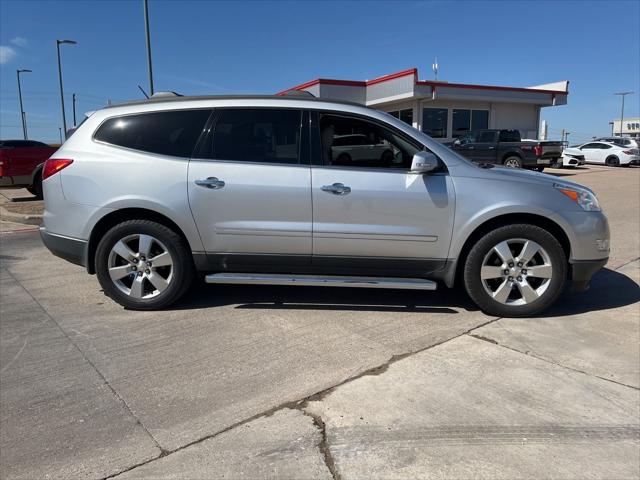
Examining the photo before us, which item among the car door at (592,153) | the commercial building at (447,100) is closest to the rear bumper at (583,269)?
the commercial building at (447,100)

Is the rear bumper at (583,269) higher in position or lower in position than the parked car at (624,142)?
lower

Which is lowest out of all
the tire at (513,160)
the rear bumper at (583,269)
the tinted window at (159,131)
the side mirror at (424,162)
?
the rear bumper at (583,269)

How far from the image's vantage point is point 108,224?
4.54 m

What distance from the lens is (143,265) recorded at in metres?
4.48

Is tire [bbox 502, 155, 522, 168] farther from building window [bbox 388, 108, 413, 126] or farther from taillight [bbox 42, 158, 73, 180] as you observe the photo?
taillight [bbox 42, 158, 73, 180]

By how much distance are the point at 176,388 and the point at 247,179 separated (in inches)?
72.8

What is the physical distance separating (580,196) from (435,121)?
23.4m

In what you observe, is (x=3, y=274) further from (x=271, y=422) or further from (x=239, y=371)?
(x=271, y=422)

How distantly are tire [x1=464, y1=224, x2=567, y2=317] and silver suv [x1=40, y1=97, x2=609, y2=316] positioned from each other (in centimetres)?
1

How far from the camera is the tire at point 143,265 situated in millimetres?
4410

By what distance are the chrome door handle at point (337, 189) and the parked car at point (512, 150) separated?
16102mm

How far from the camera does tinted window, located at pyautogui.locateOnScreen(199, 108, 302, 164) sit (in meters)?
4.36

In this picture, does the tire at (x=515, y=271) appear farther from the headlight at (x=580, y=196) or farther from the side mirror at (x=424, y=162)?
the side mirror at (x=424, y=162)

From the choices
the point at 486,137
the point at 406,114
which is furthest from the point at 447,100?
the point at 486,137
